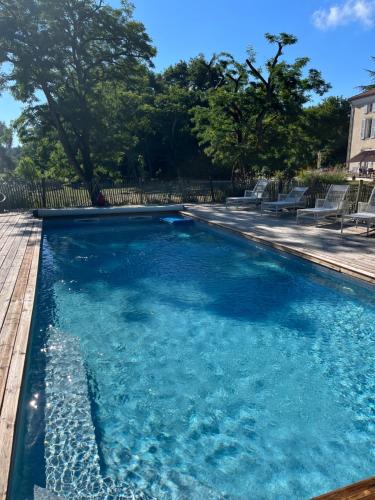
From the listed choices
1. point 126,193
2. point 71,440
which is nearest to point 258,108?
point 126,193

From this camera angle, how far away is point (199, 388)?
3637 mm

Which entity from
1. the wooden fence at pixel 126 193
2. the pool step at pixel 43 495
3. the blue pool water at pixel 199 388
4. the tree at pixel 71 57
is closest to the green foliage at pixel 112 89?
the tree at pixel 71 57

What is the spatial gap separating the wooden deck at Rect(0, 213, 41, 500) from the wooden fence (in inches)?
224

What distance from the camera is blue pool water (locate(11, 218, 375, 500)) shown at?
2619 millimetres

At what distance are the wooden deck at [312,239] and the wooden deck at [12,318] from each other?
480cm

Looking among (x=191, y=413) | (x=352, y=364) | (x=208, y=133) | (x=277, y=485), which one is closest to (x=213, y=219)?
(x=208, y=133)

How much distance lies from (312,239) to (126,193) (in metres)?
9.27

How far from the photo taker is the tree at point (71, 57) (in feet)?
43.4

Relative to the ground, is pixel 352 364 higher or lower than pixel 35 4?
lower

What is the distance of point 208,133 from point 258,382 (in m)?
13.4

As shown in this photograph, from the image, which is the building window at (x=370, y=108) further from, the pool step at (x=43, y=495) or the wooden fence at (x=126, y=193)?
the pool step at (x=43, y=495)

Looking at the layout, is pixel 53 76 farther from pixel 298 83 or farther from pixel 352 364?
pixel 352 364

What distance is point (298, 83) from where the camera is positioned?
14.6m

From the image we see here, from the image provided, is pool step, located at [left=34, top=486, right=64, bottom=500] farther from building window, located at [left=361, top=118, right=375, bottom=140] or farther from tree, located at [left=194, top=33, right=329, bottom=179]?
building window, located at [left=361, top=118, right=375, bottom=140]
